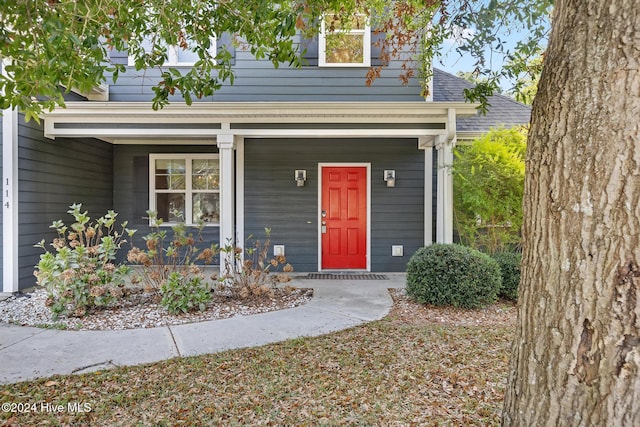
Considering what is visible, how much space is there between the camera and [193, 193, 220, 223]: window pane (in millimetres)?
7211

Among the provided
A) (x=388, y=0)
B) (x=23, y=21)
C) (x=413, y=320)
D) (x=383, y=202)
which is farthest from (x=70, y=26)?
(x=383, y=202)

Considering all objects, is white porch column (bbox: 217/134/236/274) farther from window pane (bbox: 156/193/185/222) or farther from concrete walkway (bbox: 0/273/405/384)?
window pane (bbox: 156/193/185/222)

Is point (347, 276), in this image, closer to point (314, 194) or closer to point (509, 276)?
point (314, 194)

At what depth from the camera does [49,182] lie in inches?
218

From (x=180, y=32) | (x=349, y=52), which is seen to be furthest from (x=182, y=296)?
(x=349, y=52)

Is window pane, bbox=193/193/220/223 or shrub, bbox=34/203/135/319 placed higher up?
window pane, bbox=193/193/220/223

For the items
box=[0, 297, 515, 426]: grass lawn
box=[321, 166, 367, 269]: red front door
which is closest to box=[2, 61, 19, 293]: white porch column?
box=[0, 297, 515, 426]: grass lawn

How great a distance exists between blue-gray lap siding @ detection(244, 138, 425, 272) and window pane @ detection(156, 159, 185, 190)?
1.50 m

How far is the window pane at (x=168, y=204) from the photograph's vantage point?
7223 millimetres

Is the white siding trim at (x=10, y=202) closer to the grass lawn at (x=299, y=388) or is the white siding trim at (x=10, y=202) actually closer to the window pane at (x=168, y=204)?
the window pane at (x=168, y=204)

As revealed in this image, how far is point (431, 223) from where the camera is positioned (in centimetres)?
657

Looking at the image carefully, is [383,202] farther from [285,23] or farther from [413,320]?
[285,23]

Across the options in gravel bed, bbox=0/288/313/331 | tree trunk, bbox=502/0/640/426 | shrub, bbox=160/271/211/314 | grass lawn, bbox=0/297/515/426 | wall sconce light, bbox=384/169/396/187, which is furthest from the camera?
wall sconce light, bbox=384/169/396/187

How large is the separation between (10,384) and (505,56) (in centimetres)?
595
